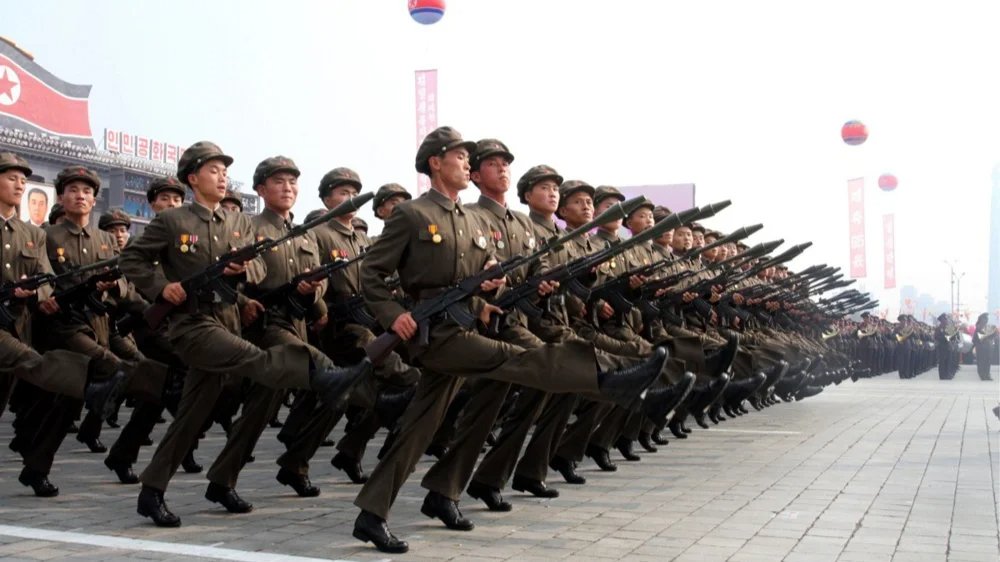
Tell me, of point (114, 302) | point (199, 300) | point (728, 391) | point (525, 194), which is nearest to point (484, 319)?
point (199, 300)

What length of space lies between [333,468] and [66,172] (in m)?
3.24

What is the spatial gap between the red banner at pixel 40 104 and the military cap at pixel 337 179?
180ft

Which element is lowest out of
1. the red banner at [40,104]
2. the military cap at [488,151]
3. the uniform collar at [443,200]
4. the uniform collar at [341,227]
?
the uniform collar at [443,200]

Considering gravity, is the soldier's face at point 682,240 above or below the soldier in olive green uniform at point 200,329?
above

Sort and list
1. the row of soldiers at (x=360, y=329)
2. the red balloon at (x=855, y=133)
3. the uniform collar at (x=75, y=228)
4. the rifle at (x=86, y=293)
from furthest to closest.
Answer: the red balloon at (x=855, y=133), the uniform collar at (x=75, y=228), the rifle at (x=86, y=293), the row of soldiers at (x=360, y=329)

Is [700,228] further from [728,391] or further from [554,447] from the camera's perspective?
[554,447]

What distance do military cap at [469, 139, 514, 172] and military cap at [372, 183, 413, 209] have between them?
3977 mm

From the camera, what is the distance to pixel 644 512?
24.0ft

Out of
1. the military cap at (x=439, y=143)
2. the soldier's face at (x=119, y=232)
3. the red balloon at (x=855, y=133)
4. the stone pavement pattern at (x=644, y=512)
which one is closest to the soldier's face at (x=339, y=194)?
the stone pavement pattern at (x=644, y=512)

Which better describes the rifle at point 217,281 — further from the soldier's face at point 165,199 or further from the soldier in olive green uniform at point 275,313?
the soldier's face at point 165,199

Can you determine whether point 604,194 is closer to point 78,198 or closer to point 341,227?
point 341,227

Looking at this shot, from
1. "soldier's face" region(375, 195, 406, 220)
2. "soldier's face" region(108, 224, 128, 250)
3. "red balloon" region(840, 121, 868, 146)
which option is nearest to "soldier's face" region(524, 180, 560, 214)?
"soldier's face" region(375, 195, 406, 220)

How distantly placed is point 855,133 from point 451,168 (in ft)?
131

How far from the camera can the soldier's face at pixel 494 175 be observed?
24.8ft
